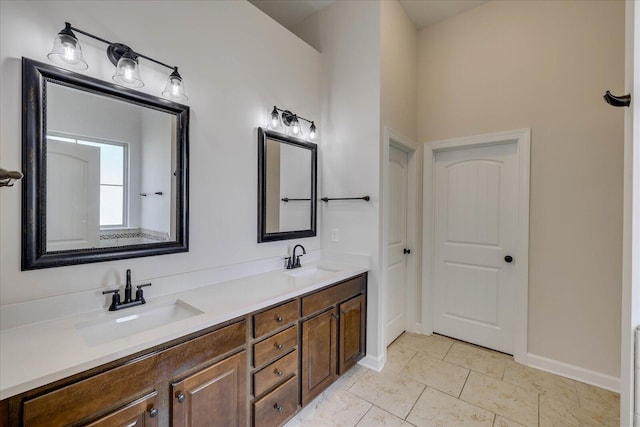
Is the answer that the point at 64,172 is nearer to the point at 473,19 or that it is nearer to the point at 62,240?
the point at 62,240

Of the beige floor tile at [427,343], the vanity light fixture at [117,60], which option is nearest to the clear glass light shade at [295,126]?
the vanity light fixture at [117,60]

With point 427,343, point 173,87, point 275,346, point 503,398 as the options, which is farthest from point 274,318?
point 427,343

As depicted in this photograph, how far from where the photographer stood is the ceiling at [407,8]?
2643 millimetres

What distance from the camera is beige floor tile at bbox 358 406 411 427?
5.87ft

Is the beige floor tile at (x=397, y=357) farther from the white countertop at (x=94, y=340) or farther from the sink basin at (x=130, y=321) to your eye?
the sink basin at (x=130, y=321)

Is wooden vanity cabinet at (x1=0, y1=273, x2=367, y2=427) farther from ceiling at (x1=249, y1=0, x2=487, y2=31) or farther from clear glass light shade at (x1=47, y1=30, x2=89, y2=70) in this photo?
ceiling at (x1=249, y1=0, x2=487, y2=31)

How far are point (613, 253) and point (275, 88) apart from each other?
2906mm

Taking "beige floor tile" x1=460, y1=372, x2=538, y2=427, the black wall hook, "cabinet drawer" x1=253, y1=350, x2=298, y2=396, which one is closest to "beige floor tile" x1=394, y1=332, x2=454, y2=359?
"beige floor tile" x1=460, y1=372, x2=538, y2=427

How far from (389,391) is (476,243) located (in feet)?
5.31

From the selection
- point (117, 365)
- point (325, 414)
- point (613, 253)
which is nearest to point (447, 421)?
point (325, 414)

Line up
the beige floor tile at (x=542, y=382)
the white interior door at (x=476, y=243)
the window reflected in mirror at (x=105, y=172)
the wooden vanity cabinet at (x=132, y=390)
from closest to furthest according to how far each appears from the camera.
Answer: the wooden vanity cabinet at (x=132, y=390) → the window reflected in mirror at (x=105, y=172) → the beige floor tile at (x=542, y=382) → the white interior door at (x=476, y=243)

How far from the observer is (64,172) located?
1.32 meters

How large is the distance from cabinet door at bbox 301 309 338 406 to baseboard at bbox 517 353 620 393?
178 centimetres

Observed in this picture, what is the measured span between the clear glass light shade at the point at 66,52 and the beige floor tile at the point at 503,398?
10.1ft
